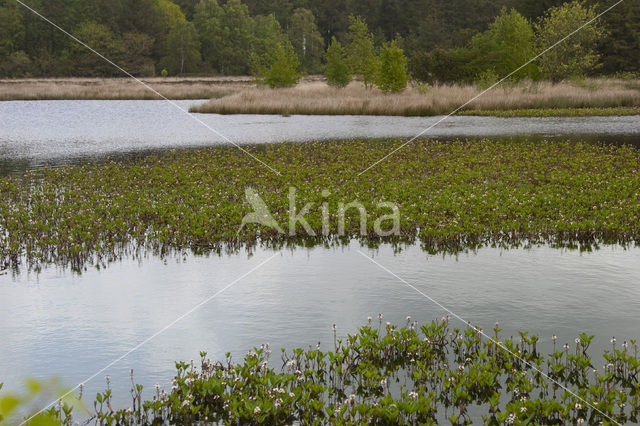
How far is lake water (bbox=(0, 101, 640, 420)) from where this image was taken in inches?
340

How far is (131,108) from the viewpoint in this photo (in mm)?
58719

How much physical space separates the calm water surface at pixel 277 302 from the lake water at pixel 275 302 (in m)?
0.02

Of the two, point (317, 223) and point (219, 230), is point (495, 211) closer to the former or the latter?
point (317, 223)

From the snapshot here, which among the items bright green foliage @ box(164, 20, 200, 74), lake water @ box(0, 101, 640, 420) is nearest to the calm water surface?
lake water @ box(0, 101, 640, 420)

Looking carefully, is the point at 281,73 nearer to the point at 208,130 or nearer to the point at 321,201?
the point at 208,130

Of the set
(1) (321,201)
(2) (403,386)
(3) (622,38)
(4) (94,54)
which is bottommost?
(2) (403,386)

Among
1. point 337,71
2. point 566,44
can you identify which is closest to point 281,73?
point 337,71

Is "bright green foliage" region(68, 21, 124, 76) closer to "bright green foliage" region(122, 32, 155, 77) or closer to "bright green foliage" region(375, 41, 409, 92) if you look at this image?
"bright green foliage" region(122, 32, 155, 77)

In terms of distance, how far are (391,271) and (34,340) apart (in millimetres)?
5921

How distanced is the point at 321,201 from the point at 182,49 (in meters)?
106

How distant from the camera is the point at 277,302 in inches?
411

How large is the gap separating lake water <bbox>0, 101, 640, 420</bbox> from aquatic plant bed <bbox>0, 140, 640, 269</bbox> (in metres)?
0.84

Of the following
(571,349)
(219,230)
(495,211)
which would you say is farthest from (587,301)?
(219,230)

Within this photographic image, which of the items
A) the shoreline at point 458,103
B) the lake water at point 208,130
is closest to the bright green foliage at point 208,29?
the shoreline at point 458,103
